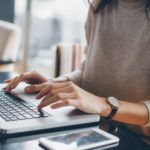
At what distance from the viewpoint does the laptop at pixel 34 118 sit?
65 centimetres

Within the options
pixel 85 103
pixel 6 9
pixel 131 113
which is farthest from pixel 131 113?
pixel 6 9

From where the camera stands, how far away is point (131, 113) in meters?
0.84

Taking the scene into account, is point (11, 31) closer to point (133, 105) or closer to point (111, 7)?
point (111, 7)

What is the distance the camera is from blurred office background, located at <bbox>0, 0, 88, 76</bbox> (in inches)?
158

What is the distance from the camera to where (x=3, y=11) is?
8.26 ft

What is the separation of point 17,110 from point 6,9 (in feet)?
6.28

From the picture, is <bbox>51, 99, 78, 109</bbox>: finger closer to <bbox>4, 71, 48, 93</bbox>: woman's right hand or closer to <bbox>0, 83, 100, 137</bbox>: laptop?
<bbox>0, 83, 100, 137</bbox>: laptop

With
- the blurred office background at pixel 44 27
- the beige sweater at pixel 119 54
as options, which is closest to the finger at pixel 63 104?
the beige sweater at pixel 119 54

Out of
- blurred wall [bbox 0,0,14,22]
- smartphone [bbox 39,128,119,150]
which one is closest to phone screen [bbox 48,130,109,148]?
smartphone [bbox 39,128,119,150]

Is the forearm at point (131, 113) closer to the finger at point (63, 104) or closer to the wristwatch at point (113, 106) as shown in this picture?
the wristwatch at point (113, 106)

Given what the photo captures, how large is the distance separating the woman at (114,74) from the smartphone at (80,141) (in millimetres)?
115

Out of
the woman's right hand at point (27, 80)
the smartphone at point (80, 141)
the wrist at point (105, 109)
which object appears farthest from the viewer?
the woman's right hand at point (27, 80)

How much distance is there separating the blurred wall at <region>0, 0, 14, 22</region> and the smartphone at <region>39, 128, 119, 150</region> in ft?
6.70

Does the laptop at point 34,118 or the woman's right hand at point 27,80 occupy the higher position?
the woman's right hand at point 27,80
